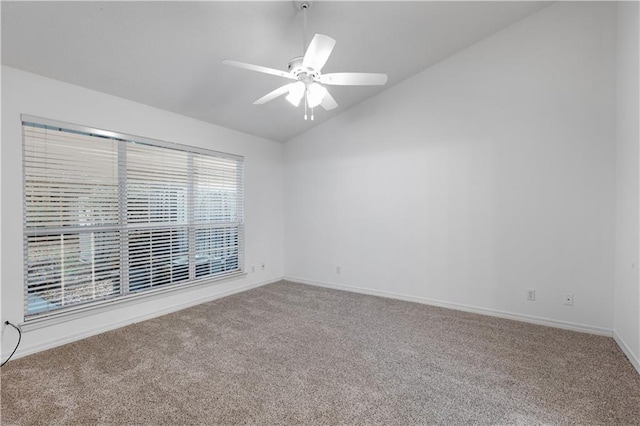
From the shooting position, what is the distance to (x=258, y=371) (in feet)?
7.06

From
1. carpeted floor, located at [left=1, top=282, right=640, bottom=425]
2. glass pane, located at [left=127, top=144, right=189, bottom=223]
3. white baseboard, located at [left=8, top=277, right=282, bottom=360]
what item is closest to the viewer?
carpeted floor, located at [left=1, top=282, right=640, bottom=425]

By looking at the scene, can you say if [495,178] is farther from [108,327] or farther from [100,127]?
[108,327]

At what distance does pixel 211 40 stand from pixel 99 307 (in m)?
2.76

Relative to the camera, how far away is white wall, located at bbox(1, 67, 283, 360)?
7.63 ft

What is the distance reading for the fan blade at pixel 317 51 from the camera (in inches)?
67.8

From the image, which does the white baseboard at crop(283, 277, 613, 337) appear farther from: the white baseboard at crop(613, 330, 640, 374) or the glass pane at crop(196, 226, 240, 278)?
the glass pane at crop(196, 226, 240, 278)

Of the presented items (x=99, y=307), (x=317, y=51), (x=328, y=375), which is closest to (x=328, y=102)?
(x=317, y=51)

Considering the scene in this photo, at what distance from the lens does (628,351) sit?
7.40 feet

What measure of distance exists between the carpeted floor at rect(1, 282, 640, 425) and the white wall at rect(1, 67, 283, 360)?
195mm

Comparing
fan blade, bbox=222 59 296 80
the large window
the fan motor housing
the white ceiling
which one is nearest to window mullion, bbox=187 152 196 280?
the large window

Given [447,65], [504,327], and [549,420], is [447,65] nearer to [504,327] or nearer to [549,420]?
[504,327]

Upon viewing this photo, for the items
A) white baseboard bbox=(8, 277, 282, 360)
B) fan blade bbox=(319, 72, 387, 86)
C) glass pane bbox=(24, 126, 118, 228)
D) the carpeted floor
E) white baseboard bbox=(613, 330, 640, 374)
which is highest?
fan blade bbox=(319, 72, 387, 86)

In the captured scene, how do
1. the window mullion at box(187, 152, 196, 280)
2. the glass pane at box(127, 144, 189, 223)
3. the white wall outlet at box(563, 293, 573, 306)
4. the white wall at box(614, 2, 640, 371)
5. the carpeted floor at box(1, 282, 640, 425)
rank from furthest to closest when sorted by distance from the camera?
the window mullion at box(187, 152, 196, 280) < the glass pane at box(127, 144, 189, 223) < the white wall outlet at box(563, 293, 573, 306) < the white wall at box(614, 2, 640, 371) < the carpeted floor at box(1, 282, 640, 425)

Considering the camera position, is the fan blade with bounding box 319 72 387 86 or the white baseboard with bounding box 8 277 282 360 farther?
the white baseboard with bounding box 8 277 282 360
